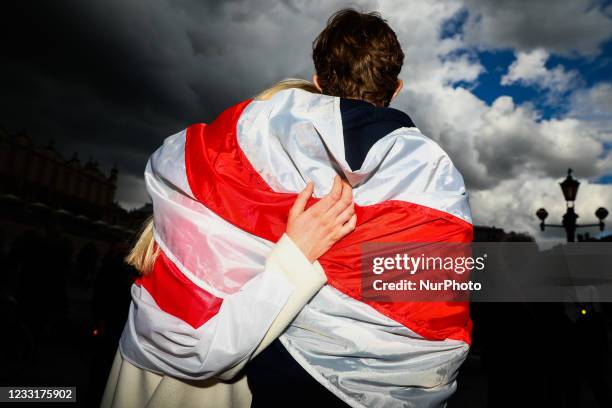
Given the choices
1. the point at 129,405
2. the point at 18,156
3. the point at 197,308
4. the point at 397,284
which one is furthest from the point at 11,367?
the point at 18,156

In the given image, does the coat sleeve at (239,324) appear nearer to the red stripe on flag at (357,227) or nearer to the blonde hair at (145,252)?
the red stripe on flag at (357,227)

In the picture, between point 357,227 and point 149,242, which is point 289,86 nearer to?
point 357,227

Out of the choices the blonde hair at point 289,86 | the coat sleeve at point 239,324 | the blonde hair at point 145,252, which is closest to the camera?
the coat sleeve at point 239,324

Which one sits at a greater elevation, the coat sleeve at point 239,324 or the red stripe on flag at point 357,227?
the red stripe on flag at point 357,227

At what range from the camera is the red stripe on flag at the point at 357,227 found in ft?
3.87

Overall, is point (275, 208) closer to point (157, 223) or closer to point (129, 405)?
point (157, 223)

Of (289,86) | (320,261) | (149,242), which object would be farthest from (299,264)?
(289,86)

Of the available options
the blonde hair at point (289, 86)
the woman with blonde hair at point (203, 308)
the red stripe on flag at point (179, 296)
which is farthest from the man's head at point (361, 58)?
the red stripe on flag at point (179, 296)

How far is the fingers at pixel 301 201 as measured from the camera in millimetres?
1182

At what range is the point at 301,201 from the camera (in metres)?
1.18

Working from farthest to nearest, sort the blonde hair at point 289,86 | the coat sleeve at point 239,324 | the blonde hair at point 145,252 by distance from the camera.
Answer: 1. the blonde hair at point 289,86
2. the blonde hair at point 145,252
3. the coat sleeve at point 239,324

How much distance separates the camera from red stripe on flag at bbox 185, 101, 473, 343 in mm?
1180

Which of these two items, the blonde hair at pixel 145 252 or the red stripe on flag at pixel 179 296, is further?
the blonde hair at pixel 145 252

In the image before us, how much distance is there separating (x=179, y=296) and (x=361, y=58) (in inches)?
40.5
